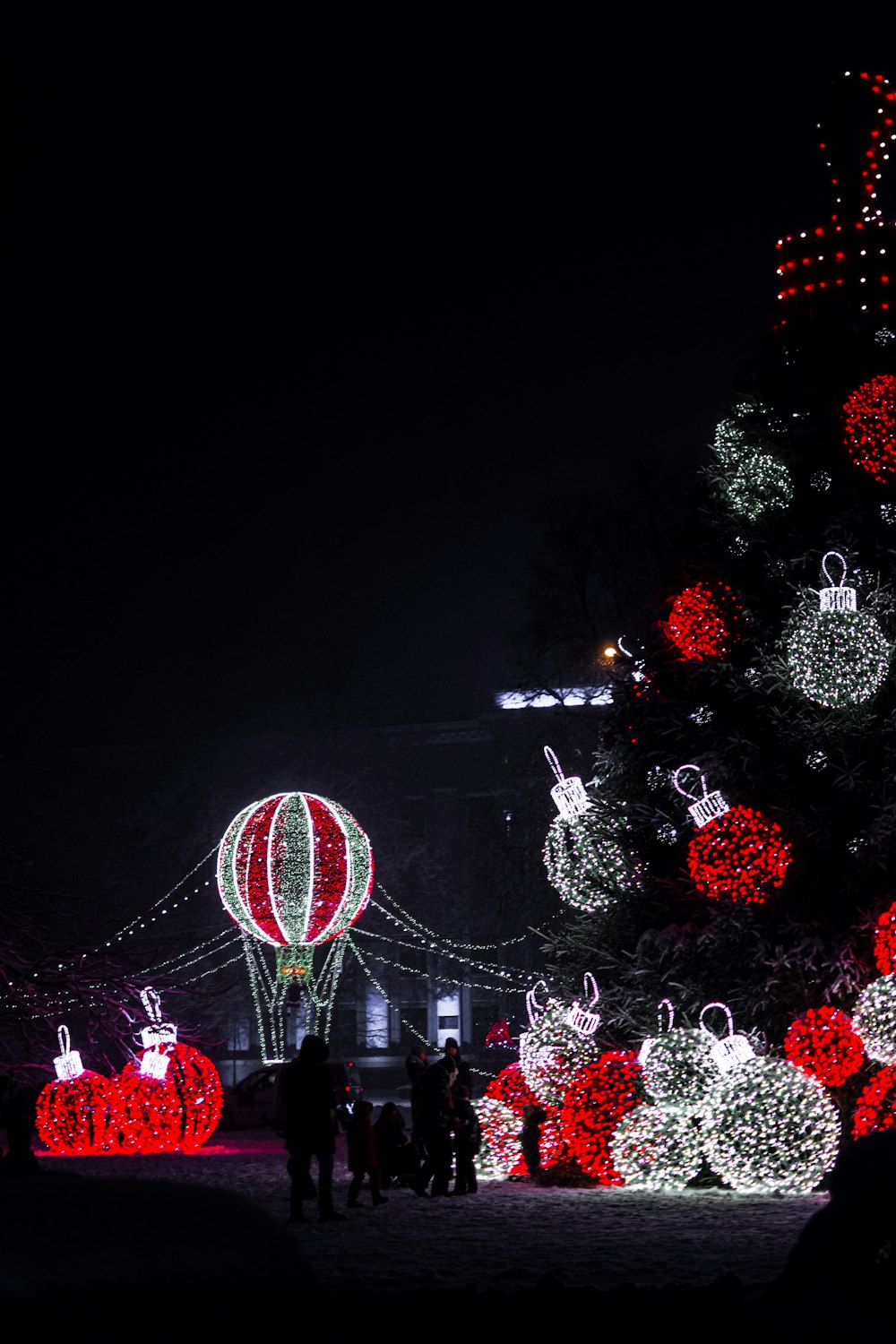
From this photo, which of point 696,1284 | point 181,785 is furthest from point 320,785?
point 696,1284

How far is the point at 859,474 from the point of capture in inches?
581

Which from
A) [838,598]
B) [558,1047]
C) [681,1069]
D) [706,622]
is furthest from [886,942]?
[558,1047]

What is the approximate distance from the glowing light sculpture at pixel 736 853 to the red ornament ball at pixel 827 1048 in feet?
4.10

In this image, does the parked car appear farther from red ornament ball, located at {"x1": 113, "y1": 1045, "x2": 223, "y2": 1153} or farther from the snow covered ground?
the snow covered ground

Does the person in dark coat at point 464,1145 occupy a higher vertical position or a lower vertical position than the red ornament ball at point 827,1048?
lower

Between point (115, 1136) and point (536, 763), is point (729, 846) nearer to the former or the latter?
point (115, 1136)

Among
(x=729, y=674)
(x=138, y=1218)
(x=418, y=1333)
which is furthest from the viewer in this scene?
(x=729, y=674)

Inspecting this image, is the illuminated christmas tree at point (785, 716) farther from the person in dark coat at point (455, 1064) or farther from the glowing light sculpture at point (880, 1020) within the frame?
the person in dark coat at point (455, 1064)

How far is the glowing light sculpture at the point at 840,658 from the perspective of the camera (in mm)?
13188

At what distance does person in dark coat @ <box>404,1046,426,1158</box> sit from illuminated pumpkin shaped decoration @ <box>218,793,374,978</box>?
379 cm

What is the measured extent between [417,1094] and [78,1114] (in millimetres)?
5260

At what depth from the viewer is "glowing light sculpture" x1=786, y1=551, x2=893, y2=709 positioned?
43.3 ft

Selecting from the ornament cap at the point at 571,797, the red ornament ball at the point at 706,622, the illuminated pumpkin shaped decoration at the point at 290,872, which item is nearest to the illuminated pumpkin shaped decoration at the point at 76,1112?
the illuminated pumpkin shaped decoration at the point at 290,872

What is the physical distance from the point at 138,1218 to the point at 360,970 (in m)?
36.3
